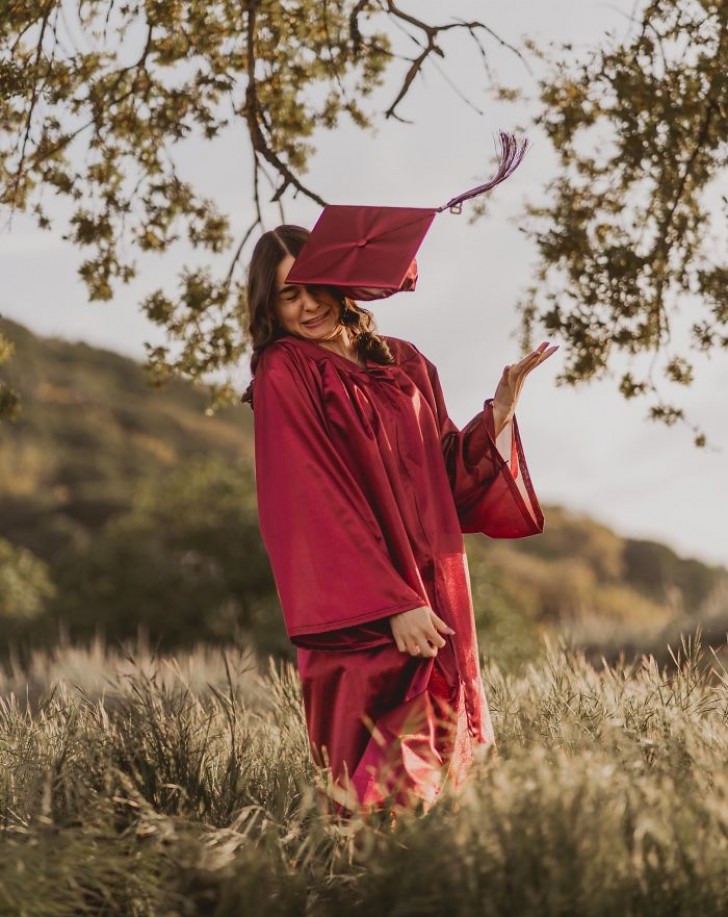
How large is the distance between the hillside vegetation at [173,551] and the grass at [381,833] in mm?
675

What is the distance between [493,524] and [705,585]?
28.1m

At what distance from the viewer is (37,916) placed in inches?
114

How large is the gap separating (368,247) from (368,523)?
92cm

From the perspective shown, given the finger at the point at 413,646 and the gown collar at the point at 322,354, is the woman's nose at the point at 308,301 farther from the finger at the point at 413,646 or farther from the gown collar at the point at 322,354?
the finger at the point at 413,646

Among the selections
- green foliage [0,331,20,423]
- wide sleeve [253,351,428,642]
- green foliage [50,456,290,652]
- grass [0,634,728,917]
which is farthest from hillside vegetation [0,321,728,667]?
green foliage [0,331,20,423]

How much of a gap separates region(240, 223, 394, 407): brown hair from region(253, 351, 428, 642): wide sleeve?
0.18m

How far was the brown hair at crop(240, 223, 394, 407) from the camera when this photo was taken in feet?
12.9

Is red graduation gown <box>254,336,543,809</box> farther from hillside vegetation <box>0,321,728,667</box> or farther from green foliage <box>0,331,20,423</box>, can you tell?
green foliage <box>0,331,20,423</box>

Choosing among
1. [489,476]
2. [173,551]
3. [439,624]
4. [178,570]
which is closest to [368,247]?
[489,476]

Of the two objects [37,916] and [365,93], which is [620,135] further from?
[37,916]

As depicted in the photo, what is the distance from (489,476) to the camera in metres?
4.08

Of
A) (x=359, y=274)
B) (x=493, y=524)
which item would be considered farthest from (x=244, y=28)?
(x=493, y=524)

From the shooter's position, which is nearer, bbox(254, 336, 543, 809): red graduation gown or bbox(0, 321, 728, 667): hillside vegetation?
bbox(254, 336, 543, 809): red graduation gown

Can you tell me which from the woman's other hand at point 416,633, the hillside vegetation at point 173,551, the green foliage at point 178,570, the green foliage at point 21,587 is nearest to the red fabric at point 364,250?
the woman's other hand at point 416,633
